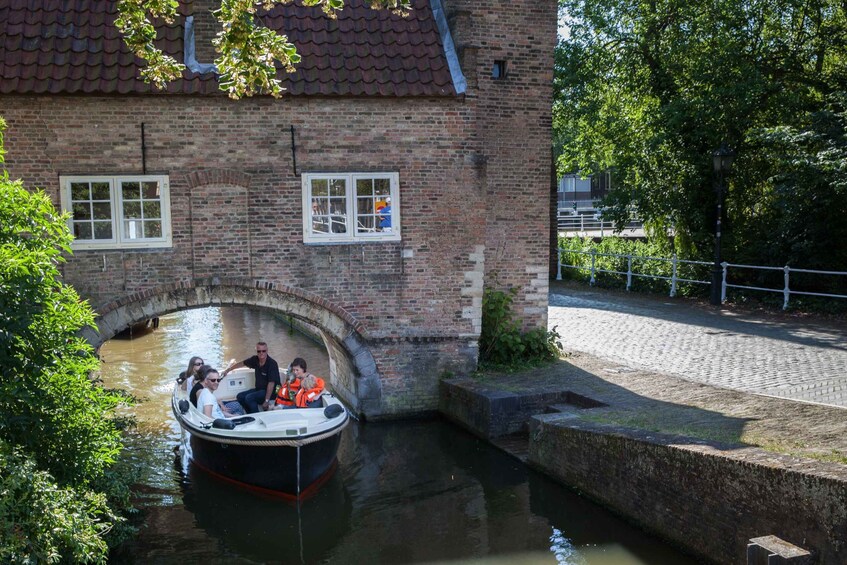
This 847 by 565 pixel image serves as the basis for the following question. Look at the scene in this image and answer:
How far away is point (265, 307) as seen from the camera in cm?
1394

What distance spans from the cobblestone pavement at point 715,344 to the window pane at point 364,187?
545 cm

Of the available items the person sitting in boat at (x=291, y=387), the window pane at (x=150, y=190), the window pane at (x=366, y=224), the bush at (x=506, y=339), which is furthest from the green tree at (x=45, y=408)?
the bush at (x=506, y=339)

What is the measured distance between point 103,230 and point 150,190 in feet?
3.16

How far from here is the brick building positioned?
1295 centimetres

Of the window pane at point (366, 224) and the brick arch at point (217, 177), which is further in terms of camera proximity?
the window pane at point (366, 224)

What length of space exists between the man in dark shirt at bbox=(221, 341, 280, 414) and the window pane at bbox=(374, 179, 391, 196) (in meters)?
3.20

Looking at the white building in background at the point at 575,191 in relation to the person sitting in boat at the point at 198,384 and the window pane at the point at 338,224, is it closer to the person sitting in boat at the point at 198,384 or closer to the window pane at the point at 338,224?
the window pane at the point at 338,224

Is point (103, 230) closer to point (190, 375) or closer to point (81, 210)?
point (81, 210)

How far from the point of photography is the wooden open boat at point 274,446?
11312mm

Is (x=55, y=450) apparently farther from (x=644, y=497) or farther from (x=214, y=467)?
(x=644, y=497)

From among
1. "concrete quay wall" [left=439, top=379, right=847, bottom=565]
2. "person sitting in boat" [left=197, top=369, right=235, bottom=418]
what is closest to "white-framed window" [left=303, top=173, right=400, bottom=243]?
"person sitting in boat" [left=197, top=369, right=235, bottom=418]

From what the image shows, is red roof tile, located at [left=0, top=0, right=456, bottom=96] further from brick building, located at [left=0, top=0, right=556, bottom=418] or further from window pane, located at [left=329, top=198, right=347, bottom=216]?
window pane, located at [left=329, top=198, right=347, bottom=216]

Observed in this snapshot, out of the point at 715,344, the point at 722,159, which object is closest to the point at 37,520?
the point at 715,344

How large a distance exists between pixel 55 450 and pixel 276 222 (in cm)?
635
